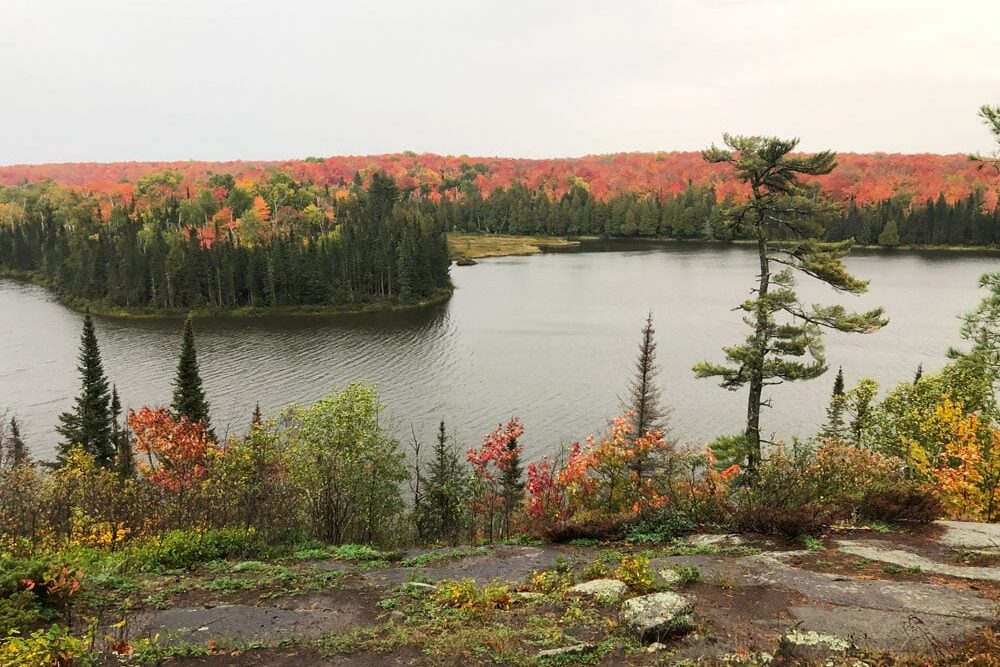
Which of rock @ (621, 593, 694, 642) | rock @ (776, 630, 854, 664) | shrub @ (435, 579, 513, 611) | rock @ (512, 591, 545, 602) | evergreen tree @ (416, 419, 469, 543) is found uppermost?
rock @ (776, 630, 854, 664)

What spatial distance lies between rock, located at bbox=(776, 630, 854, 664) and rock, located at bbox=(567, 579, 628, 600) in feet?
11.0

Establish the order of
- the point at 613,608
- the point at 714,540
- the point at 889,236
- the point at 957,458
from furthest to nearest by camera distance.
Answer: the point at 889,236, the point at 957,458, the point at 714,540, the point at 613,608

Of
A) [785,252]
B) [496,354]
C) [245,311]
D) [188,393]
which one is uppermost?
[785,252]

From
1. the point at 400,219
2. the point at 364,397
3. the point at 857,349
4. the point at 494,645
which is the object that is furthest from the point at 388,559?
the point at 400,219

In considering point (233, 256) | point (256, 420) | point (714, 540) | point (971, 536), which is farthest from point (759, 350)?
point (233, 256)

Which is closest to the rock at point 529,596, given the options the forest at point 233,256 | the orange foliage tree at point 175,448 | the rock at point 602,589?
the rock at point 602,589

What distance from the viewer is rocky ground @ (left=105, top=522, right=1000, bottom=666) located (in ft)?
32.0

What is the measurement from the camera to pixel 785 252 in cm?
2205

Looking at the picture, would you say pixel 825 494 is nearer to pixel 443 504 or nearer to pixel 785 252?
pixel 785 252

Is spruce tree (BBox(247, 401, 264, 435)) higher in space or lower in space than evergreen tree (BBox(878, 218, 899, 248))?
lower

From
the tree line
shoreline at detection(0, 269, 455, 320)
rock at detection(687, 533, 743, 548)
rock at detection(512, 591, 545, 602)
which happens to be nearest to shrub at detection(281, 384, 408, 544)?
rock at detection(512, 591, 545, 602)

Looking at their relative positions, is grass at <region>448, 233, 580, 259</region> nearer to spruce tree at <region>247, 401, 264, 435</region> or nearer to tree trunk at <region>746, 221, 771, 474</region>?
spruce tree at <region>247, 401, 264, 435</region>

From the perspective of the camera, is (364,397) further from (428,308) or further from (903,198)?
(903,198)

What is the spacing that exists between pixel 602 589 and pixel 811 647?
406 cm
